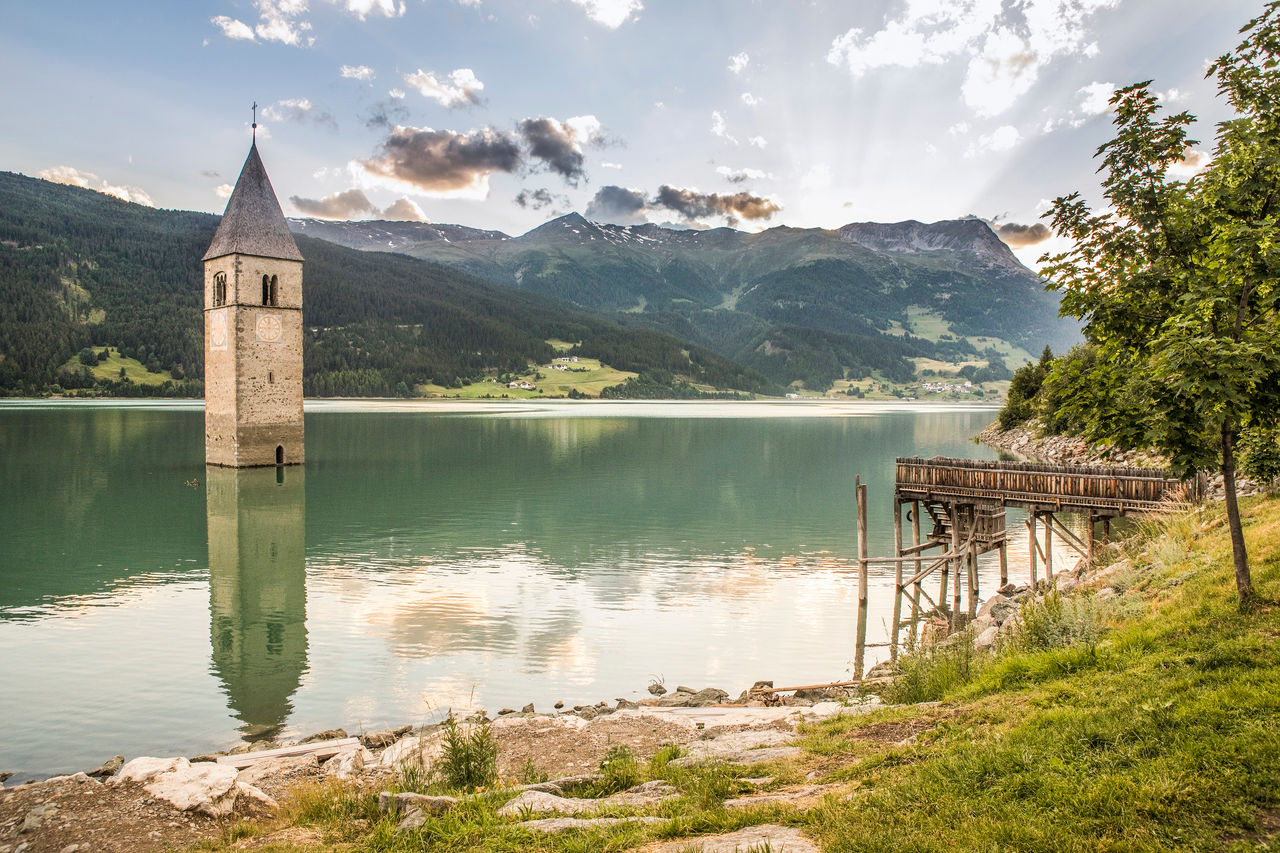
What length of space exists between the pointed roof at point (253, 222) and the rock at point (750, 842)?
184 feet

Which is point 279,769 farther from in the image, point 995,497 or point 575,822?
point 995,497

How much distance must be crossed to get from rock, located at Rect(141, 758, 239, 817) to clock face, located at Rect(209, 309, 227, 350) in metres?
49.6

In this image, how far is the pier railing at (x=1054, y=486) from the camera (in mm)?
22891

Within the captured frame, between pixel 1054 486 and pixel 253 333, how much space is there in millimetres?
49427

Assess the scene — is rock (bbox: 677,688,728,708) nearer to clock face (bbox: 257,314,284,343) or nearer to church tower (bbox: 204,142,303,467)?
church tower (bbox: 204,142,303,467)

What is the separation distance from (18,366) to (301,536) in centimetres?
Result: 19796

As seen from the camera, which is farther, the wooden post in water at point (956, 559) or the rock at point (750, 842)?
the wooden post in water at point (956, 559)

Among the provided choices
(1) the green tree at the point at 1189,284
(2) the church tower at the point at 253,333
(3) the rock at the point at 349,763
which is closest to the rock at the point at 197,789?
(3) the rock at the point at 349,763

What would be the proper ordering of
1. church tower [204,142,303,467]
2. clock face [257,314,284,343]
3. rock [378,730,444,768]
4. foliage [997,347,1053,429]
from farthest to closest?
foliage [997,347,1053,429]
clock face [257,314,284,343]
church tower [204,142,303,467]
rock [378,730,444,768]

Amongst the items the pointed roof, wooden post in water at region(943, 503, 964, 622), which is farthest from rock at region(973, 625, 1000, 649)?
the pointed roof

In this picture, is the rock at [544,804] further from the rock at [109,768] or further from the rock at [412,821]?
the rock at [109,768]

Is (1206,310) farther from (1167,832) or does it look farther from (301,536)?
(301,536)

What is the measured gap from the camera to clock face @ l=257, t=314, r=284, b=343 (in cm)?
5469

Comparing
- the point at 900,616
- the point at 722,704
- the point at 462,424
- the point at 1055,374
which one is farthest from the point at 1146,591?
the point at 462,424
